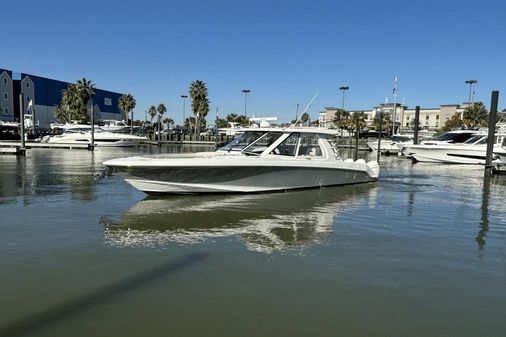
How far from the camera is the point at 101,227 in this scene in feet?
25.5

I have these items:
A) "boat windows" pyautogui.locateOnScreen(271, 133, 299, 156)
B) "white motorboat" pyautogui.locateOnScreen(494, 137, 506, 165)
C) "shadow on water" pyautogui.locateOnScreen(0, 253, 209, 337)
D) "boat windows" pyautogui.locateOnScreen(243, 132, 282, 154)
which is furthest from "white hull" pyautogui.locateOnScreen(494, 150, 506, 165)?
"shadow on water" pyautogui.locateOnScreen(0, 253, 209, 337)

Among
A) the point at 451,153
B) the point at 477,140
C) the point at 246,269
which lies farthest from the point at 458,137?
the point at 246,269

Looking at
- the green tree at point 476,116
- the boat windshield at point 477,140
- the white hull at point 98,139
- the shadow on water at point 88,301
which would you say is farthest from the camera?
the green tree at point 476,116

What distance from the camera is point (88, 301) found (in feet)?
14.7

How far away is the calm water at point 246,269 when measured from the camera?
163 inches

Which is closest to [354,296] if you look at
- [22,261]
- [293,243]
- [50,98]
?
[293,243]

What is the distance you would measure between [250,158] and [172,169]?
2145mm

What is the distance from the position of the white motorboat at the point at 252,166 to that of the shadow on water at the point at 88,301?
16.2 ft

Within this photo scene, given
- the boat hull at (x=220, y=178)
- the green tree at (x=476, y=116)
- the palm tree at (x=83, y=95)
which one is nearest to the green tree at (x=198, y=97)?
the palm tree at (x=83, y=95)

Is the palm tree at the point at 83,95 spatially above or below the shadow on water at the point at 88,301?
above

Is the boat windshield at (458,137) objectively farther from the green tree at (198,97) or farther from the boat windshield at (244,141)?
the green tree at (198,97)

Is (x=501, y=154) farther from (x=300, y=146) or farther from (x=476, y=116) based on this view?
(x=476, y=116)

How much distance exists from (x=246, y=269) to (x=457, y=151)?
25.0 meters

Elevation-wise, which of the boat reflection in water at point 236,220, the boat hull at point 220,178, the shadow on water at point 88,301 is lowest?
the shadow on water at point 88,301
